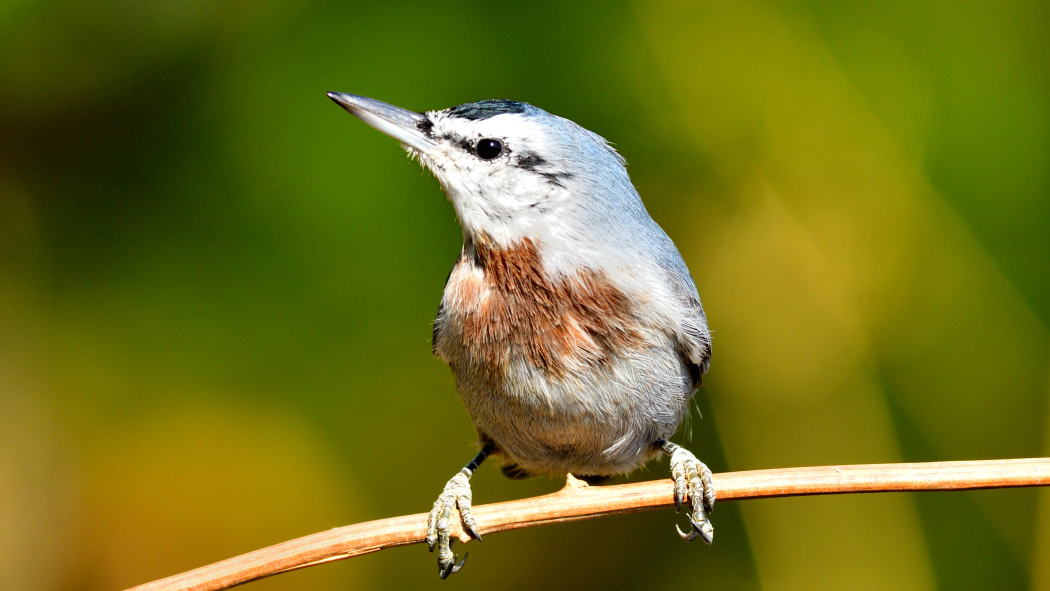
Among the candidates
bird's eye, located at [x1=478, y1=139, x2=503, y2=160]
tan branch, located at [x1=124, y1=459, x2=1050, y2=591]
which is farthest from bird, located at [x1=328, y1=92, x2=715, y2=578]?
tan branch, located at [x1=124, y1=459, x2=1050, y2=591]

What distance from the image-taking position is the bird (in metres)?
2.18

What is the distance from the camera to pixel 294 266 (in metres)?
3.11

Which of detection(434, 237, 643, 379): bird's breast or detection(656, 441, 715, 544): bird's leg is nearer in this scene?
detection(434, 237, 643, 379): bird's breast

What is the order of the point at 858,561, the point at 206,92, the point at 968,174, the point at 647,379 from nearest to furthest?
the point at 647,379
the point at 858,561
the point at 968,174
the point at 206,92

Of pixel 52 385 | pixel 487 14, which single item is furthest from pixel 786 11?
pixel 52 385

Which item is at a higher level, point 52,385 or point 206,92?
point 206,92

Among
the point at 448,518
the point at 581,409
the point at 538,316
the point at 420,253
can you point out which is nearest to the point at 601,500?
the point at 581,409

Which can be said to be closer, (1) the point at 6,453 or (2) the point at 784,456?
(2) the point at 784,456

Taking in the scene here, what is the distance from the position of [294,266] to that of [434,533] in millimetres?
1299

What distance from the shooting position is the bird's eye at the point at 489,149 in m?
2.23

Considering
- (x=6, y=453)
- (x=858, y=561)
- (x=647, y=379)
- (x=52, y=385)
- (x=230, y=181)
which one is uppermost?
(x=230, y=181)

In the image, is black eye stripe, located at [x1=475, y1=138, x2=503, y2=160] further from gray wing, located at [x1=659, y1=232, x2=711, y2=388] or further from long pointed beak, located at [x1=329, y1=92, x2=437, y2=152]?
gray wing, located at [x1=659, y1=232, x2=711, y2=388]

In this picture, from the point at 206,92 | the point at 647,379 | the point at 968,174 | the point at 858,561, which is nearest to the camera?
the point at 647,379

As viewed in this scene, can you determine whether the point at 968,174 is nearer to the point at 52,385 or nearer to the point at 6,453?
the point at 52,385
